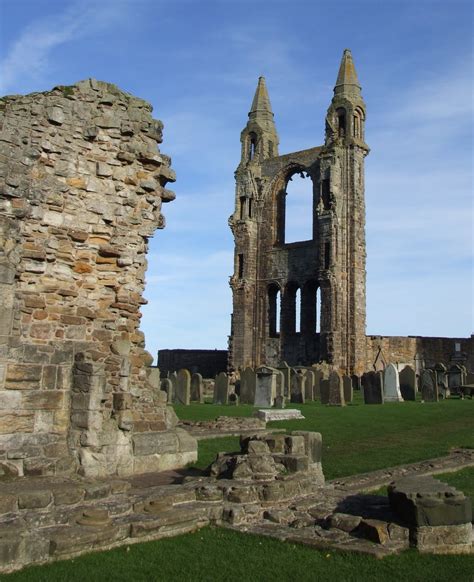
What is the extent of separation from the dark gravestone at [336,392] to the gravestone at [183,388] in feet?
14.5

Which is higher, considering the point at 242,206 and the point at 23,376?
the point at 242,206

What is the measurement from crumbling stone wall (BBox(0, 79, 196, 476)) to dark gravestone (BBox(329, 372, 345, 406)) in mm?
11207

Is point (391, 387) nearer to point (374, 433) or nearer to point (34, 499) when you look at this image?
point (374, 433)

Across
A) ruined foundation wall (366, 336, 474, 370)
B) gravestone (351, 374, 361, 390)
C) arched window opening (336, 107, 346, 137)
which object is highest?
arched window opening (336, 107, 346, 137)

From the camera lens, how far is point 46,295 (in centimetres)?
734

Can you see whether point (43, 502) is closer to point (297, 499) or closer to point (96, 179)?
point (297, 499)

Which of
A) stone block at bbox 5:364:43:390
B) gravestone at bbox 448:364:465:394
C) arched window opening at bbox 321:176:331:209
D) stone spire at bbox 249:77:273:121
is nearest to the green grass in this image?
stone block at bbox 5:364:43:390

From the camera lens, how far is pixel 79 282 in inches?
302

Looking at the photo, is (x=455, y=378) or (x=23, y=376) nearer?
(x=23, y=376)

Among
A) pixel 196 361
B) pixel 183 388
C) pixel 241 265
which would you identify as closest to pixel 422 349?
pixel 241 265

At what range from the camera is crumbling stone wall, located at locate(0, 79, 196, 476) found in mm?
6867

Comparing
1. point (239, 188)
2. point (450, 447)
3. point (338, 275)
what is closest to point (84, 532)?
point (450, 447)

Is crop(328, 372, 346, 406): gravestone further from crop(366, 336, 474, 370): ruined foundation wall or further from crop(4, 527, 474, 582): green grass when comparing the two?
crop(366, 336, 474, 370): ruined foundation wall

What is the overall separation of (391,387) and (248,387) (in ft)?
15.9
